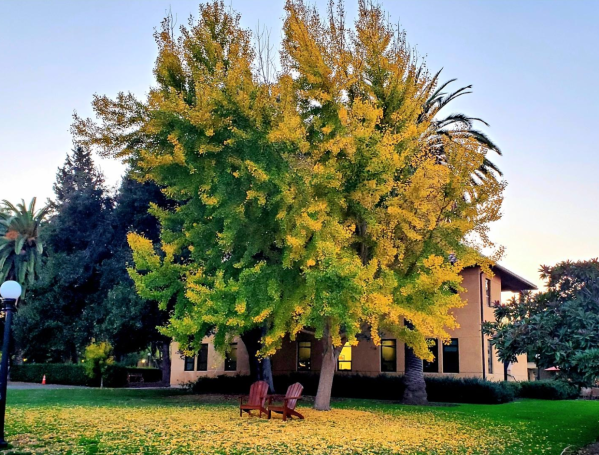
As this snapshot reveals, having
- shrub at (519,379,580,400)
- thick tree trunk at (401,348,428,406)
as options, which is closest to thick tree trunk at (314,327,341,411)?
thick tree trunk at (401,348,428,406)

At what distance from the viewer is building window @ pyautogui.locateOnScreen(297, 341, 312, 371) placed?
1191 inches

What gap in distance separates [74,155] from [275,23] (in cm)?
4012

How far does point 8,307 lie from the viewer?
34.4ft

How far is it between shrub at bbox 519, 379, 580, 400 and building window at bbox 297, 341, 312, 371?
10962 millimetres

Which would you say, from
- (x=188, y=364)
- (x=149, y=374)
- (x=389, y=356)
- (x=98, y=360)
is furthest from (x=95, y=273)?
(x=149, y=374)

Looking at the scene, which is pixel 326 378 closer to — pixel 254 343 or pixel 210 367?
pixel 254 343

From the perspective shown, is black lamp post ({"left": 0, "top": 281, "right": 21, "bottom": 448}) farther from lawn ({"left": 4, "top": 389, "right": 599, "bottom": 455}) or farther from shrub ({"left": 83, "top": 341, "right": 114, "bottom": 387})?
shrub ({"left": 83, "top": 341, "right": 114, "bottom": 387})

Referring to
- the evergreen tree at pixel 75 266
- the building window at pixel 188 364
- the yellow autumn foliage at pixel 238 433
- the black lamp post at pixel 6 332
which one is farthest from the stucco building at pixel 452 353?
the black lamp post at pixel 6 332

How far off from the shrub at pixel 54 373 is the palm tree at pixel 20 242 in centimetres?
658

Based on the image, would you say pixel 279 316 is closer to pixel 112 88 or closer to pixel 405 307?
pixel 405 307

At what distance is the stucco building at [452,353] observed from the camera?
84.8ft

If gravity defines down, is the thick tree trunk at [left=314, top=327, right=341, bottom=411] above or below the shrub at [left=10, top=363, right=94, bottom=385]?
above

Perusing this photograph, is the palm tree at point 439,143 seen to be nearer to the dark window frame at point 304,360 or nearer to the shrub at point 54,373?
the dark window frame at point 304,360

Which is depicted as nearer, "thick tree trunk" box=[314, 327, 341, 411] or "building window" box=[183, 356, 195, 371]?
"thick tree trunk" box=[314, 327, 341, 411]
